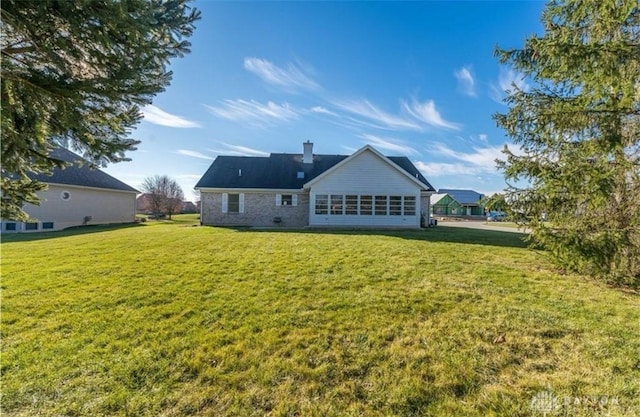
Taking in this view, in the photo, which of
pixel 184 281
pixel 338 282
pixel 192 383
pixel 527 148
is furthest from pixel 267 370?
pixel 527 148

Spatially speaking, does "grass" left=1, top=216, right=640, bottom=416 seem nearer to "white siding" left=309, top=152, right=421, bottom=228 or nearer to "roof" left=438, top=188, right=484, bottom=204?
"white siding" left=309, top=152, right=421, bottom=228

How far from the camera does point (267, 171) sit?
21.0 meters

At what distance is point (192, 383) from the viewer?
9.12 ft

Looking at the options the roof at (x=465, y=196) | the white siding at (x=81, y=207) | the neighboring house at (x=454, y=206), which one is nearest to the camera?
the white siding at (x=81, y=207)

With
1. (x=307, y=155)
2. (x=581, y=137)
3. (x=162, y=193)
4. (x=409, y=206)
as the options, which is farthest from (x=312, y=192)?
(x=162, y=193)

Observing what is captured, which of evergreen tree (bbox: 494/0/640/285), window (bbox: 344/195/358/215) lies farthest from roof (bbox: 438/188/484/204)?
evergreen tree (bbox: 494/0/640/285)

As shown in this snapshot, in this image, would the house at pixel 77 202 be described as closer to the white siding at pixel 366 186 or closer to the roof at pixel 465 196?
the white siding at pixel 366 186

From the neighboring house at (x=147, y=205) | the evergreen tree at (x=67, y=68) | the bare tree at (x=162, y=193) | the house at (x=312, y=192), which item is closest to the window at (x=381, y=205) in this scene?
the house at (x=312, y=192)

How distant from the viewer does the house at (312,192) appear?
17922 mm

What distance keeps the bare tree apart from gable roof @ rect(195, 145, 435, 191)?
1664 centimetres

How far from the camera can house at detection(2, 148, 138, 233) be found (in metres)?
17.8

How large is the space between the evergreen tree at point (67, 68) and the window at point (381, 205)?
15.5m

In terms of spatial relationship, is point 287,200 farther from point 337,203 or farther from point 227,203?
point 227,203

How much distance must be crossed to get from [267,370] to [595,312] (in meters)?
5.41
